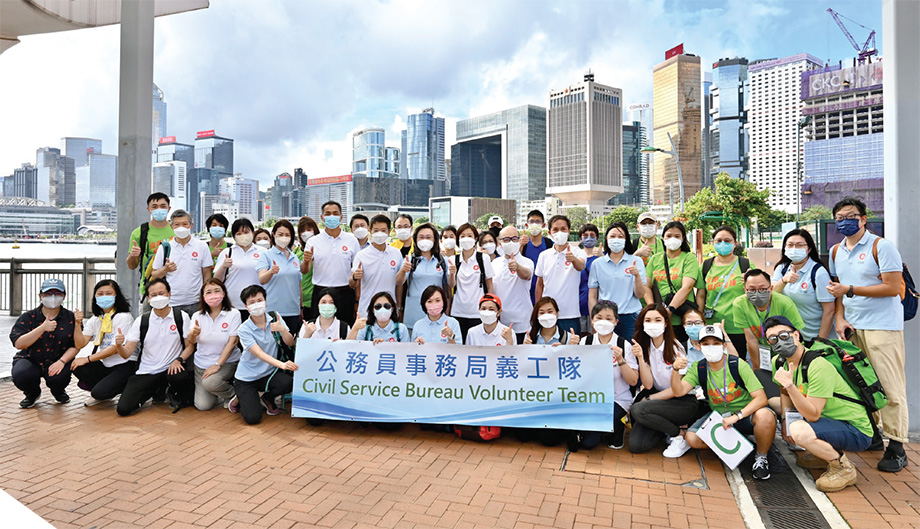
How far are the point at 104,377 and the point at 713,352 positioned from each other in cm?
616

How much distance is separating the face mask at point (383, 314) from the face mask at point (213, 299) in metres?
1.68

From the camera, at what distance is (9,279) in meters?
12.4

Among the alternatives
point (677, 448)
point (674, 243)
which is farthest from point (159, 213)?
point (677, 448)

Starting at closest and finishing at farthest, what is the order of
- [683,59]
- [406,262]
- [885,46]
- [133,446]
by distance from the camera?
[133,446], [885,46], [406,262], [683,59]

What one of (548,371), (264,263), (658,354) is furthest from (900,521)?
(264,263)

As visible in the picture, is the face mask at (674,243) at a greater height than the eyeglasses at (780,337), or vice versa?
the face mask at (674,243)

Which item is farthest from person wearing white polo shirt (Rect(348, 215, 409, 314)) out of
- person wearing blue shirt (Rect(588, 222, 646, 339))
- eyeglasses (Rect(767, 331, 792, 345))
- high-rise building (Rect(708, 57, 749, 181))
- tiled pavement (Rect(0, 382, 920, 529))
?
high-rise building (Rect(708, 57, 749, 181))

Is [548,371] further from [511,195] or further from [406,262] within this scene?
[511,195]

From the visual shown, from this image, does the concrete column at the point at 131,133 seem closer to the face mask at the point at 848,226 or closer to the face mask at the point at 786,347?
the face mask at the point at 786,347

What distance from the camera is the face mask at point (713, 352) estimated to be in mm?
4688

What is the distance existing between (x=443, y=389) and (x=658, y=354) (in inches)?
76.5

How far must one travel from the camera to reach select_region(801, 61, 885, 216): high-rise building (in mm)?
99125

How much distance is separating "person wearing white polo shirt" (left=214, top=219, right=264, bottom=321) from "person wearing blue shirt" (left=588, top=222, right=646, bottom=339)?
3.64 m

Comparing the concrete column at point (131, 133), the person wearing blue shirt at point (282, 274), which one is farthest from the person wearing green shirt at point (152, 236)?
the concrete column at point (131, 133)
